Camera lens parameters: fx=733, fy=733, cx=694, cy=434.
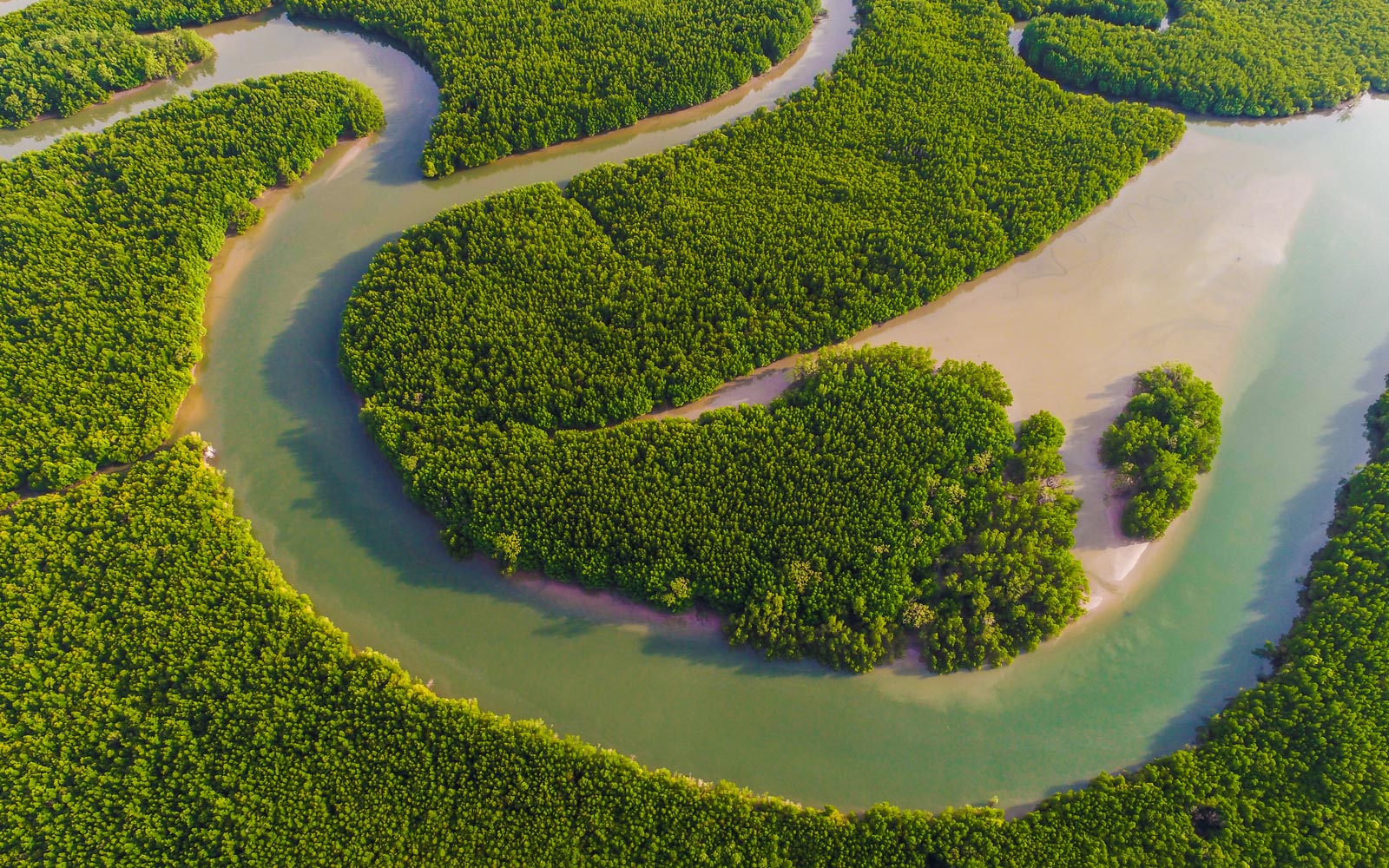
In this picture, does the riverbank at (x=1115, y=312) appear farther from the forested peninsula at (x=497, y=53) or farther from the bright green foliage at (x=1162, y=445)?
the forested peninsula at (x=497, y=53)

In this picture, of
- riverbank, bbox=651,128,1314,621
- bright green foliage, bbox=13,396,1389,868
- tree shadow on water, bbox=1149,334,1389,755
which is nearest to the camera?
bright green foliage, bbox=13,396,1389,868

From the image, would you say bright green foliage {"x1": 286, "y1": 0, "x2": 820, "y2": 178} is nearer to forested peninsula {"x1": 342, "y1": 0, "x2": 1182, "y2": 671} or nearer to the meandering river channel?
the meandering river channel

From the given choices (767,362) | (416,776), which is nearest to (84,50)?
(767,362)

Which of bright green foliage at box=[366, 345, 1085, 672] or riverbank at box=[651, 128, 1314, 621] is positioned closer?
bright green foliage at box=[366, 345, 1085, 672]

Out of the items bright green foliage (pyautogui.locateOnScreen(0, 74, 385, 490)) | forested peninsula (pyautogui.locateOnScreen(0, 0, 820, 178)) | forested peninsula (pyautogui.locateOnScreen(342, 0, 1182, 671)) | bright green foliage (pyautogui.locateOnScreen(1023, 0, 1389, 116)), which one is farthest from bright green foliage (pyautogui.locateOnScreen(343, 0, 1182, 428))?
bright green foliage (pyautogui.locateOnScreen(0, 74, 385, 490))

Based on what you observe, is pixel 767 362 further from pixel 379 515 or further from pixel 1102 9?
pixel 1102 9

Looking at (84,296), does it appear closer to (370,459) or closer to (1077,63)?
(370,459)
